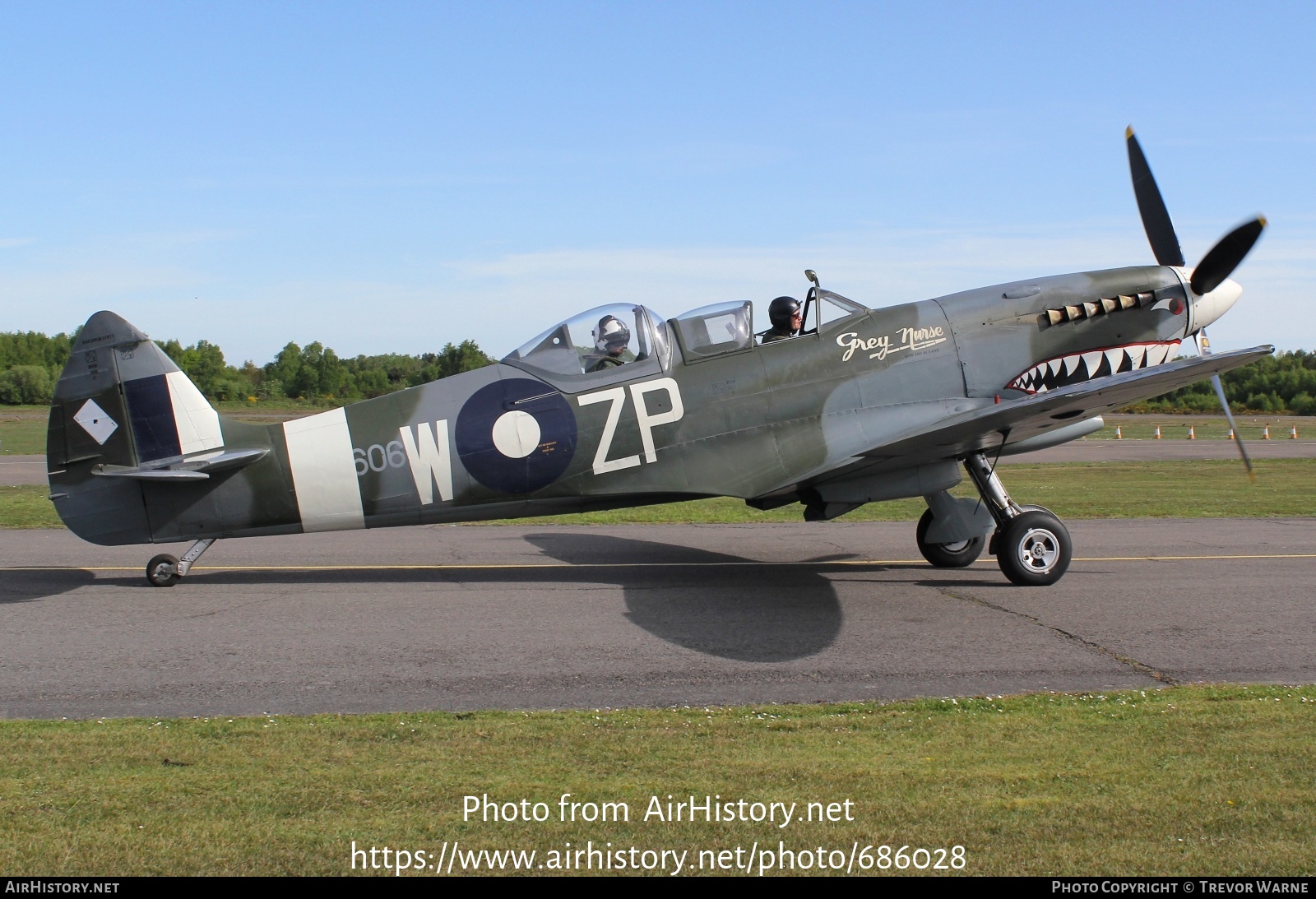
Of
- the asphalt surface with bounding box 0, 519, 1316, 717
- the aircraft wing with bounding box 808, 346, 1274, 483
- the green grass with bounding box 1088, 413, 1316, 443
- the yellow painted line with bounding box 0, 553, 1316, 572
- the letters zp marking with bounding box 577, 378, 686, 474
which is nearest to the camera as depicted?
the asphalt surface with bounding box 0, 519, 1316, 717

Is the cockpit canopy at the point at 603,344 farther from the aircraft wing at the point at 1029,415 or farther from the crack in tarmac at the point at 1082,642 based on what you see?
the crack in tarmac at the point at 1082,642

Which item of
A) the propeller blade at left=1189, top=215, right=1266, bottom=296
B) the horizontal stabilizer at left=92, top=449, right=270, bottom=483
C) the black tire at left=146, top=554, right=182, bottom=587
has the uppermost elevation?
the propeller blade at left=1189, top=215, right=1266, bottom=296

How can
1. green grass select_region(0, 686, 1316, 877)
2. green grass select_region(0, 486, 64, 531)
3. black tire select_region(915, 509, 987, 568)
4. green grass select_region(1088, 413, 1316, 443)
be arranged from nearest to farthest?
green grass select_region(0, 686, 1316, 877) < black tire select_region(915, 509, 987, 568) < green grass select_region(0, 486, 64, 531) < green grass select_region(1088, 413, 1316, 443)

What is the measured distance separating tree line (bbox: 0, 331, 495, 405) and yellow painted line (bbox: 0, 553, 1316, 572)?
3717cm

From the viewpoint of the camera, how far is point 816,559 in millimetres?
11961

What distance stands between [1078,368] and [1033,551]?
1967 mm

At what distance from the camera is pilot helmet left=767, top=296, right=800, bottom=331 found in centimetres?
1030

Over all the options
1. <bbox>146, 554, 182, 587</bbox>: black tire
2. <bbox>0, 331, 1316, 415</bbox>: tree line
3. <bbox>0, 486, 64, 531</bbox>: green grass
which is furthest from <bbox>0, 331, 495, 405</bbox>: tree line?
<bbox>146, 554, 182, 587</bbox>: black tire

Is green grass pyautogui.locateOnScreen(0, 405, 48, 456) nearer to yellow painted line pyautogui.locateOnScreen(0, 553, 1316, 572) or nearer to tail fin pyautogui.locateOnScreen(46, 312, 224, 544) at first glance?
yellow painted line pyautogui.locateOnScreen(0, 553, 1316, 572)

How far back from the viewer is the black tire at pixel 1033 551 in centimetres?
990

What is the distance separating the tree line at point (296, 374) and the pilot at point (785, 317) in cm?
3911

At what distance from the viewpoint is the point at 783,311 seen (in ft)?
33.9
